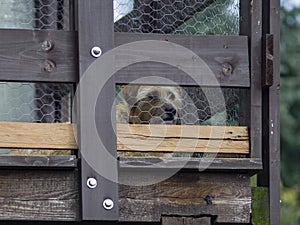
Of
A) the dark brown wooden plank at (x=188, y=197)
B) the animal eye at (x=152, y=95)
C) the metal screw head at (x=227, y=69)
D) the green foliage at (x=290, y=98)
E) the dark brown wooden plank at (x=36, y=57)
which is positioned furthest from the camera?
the green foliage at (x=290, y=98)

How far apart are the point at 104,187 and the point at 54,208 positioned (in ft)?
0.78

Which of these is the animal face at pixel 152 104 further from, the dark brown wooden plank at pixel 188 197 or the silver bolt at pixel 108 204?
the silver bolt at pixel 108 204

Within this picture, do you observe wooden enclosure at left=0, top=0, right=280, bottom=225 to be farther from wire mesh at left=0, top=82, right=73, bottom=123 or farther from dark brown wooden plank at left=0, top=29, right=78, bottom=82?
wire mesh at left=0, top=82, right=73, bottom=123

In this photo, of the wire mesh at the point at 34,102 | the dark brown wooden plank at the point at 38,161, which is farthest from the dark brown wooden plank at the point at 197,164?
the wire mesh at the point at 34,102

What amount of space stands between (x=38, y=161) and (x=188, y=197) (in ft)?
2.30

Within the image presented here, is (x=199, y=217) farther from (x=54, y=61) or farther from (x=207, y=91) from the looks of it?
(x=54, y=61)

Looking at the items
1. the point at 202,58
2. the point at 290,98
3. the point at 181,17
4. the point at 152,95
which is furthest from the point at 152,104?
the point at 290,98

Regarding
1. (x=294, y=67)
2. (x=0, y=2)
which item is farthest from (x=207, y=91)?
(x=294, y=67)

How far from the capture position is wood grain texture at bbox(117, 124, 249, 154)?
4703 mm

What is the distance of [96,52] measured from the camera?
4660 mm

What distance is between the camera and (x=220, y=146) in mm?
4793

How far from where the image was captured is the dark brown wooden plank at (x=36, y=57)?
4609mm

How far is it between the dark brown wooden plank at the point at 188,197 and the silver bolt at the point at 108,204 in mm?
101

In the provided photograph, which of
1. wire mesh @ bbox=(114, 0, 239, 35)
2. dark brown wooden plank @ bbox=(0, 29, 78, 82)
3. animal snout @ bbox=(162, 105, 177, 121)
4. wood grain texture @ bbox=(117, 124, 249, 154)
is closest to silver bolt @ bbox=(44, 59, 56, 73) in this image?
dark brown wooden plank @ bbox=(0, 29, 78, 82)
